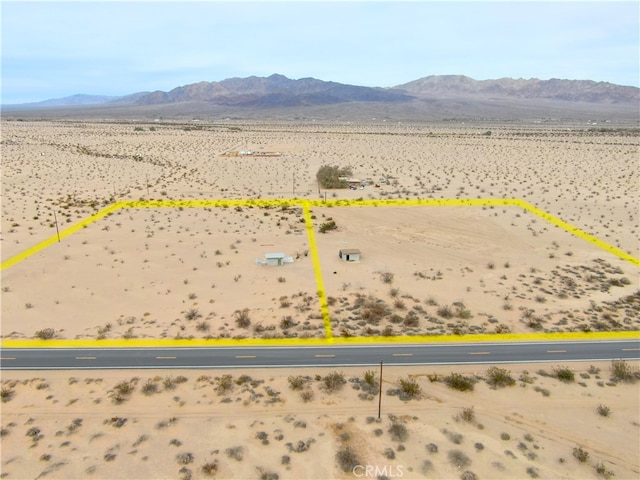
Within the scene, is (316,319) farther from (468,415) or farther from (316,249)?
(316,249)

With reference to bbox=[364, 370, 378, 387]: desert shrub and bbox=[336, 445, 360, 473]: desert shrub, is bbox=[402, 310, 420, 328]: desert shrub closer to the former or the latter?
bbox=[364, 370, 378, 387]: desert shrub

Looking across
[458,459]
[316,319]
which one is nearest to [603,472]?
[458,459]

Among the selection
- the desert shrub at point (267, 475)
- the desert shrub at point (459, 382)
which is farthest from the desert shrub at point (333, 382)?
the desert shrub at point (267, 475)

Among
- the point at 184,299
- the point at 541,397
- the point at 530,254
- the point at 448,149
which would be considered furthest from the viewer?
the point at 448,149

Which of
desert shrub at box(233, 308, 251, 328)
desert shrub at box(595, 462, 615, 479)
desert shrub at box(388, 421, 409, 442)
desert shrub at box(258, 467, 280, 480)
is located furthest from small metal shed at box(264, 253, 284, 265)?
desert shrub at box(595, 462, 615, 479)

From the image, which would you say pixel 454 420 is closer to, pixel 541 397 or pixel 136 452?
pixel 541 397

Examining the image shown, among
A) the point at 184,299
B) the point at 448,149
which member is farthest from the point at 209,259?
the point at 448,149
